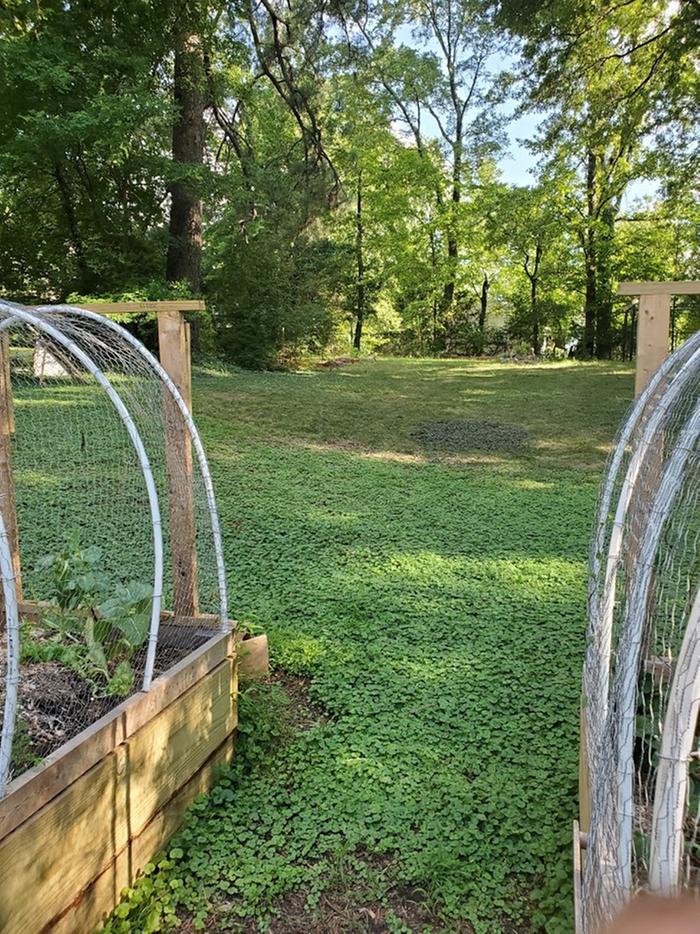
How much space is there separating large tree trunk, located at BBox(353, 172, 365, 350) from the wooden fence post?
20.1m

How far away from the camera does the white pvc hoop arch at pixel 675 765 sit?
104 centimetres

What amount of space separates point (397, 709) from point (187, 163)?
365 inches

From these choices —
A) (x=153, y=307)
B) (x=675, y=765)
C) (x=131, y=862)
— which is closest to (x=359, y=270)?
(x=153, y=307)

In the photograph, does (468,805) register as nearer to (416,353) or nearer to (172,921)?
(172,921)

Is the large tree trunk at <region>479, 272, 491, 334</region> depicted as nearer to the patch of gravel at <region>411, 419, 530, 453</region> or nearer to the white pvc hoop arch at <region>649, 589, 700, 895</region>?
the patch of gravel at <region>411, 419, 530, 453</region>

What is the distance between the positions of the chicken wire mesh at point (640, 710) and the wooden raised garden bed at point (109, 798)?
3.82 ft

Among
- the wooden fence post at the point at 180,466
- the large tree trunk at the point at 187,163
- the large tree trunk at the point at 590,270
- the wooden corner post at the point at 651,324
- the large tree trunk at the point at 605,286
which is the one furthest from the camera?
the large tree trunk at the point at 590,270

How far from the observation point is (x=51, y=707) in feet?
6.37

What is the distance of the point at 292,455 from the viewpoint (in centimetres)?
723

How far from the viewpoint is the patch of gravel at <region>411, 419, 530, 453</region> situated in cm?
804

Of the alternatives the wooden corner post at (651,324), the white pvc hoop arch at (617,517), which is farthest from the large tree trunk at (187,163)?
the white pvc hoop arch at (617,517)

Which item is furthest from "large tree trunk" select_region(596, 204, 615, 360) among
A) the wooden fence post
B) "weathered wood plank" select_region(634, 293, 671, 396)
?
the wooden fence post

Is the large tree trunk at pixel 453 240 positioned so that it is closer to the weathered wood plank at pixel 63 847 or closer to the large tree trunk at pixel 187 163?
the large tree trunk at pixel 187 163

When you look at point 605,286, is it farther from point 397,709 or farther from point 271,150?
point 397,709
